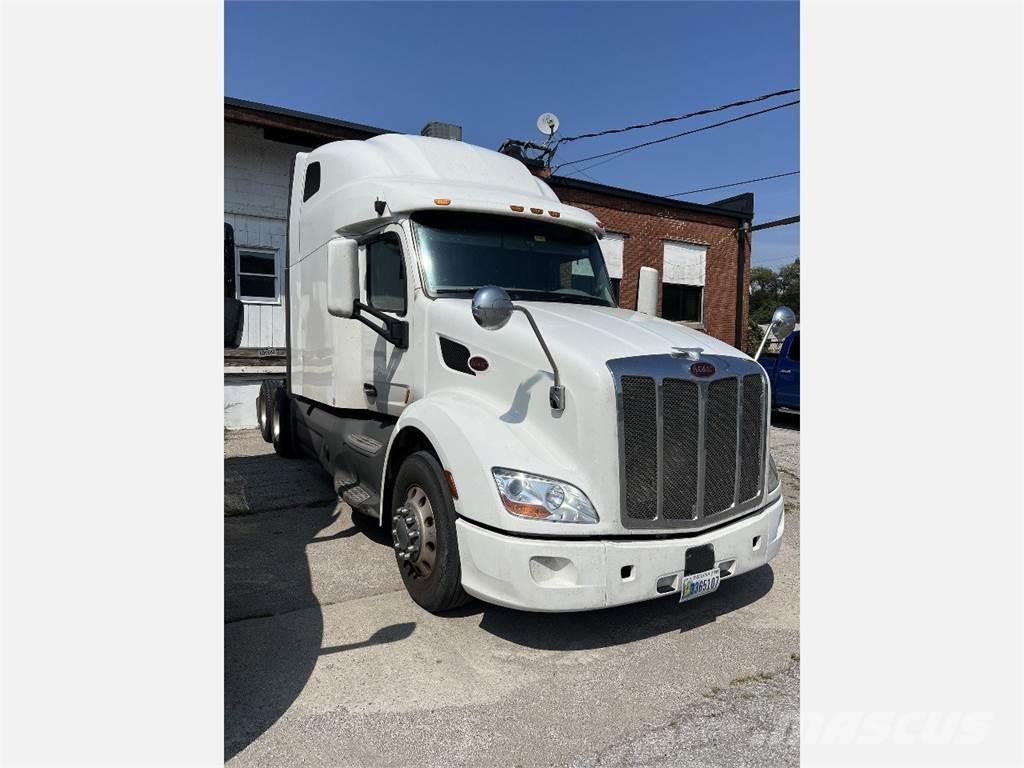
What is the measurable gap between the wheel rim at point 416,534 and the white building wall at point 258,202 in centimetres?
816

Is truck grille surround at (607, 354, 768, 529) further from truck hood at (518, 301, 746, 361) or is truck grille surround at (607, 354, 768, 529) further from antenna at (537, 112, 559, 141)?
antenna at (537, 112, 559, 141)

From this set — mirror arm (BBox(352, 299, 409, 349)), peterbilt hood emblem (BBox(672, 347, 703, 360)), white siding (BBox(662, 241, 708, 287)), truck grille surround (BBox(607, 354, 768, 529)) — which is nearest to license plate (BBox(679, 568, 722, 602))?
truck grille surround (BBox(607, 354, 768, 529))

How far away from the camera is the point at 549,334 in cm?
382

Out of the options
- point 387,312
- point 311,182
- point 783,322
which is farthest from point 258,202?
point 783,322

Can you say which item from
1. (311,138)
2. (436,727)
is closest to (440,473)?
(436,727)

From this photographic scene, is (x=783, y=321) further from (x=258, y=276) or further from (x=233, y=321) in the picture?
(x=258, y=276)

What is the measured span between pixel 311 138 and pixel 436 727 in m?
10.5

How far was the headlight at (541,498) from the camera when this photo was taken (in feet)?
10.9

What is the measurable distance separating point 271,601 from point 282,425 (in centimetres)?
432

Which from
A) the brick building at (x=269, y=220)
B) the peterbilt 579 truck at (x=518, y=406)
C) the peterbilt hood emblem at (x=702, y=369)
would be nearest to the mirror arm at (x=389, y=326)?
the peterbilt 579 truck at (x=518, y=406)

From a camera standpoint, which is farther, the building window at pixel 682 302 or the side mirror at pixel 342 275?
the building window at pixel 682 302

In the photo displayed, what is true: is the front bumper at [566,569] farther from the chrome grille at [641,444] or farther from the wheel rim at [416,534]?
the wheel rim at [416,534]

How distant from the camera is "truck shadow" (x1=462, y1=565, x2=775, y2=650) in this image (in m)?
3.76

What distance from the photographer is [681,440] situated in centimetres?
357
